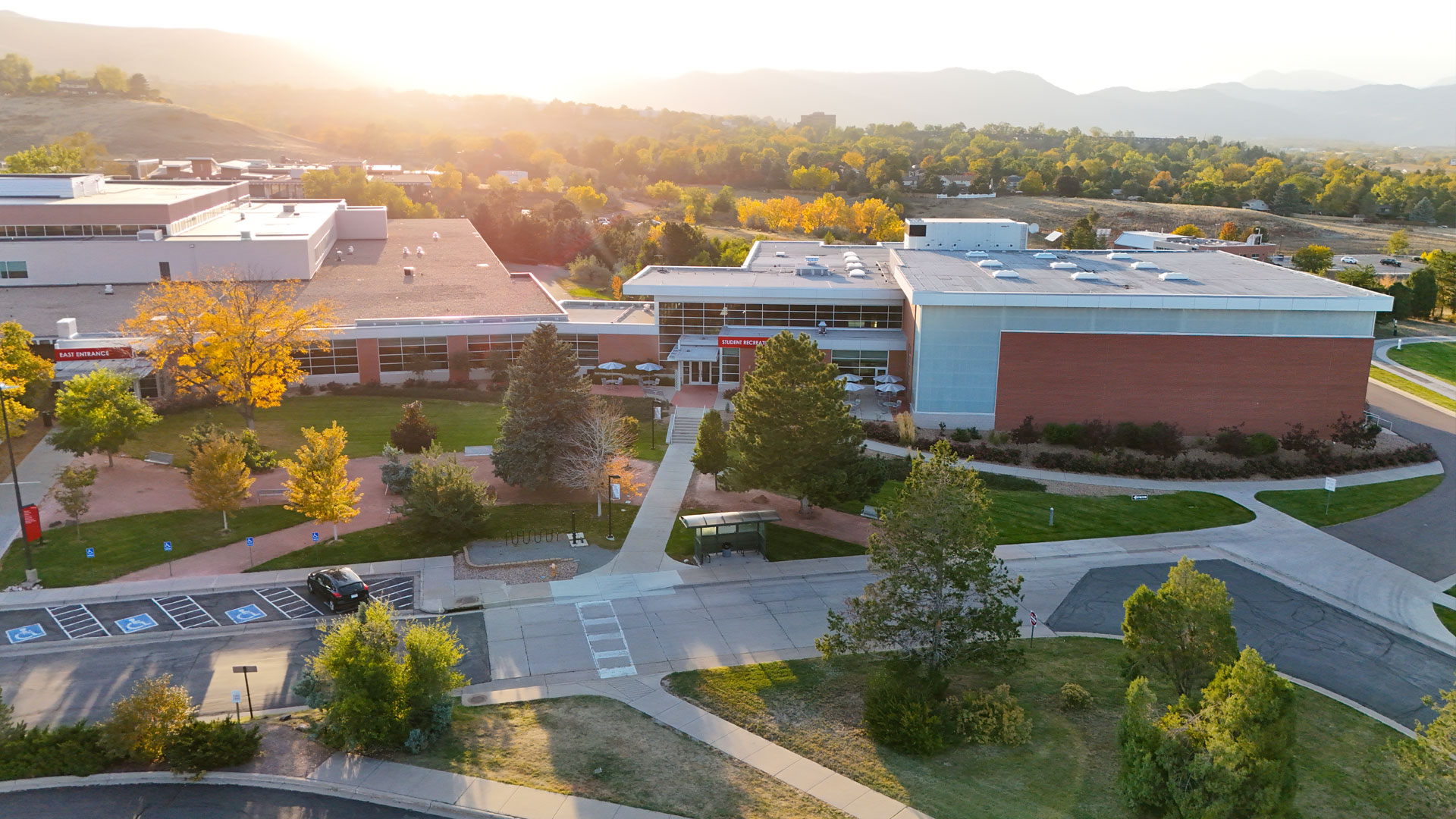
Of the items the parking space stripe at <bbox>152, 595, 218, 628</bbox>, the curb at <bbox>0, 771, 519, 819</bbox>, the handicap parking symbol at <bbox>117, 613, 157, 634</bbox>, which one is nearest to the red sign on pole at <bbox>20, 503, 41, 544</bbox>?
the parking space stripe at <bbox>152, 595, 218, 628</bbox>

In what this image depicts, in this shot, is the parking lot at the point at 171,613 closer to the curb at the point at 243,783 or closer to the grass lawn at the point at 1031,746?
the curb at the point at 243,783

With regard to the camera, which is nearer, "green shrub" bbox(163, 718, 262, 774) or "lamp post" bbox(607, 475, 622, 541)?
"green shrub" bbox(163, 718, 262, 774)

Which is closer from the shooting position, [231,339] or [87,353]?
[231,339]

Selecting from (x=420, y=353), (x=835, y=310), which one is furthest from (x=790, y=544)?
(x=420, y=353)

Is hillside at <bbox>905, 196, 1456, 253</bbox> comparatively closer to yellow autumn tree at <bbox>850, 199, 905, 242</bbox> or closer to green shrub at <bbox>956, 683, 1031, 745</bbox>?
yellow autumn tree at <bbox>850, 199, 905, 242</bbox>

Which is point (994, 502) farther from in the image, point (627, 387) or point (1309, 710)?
point (627, 387)

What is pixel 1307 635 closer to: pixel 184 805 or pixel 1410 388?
pixel 184 805

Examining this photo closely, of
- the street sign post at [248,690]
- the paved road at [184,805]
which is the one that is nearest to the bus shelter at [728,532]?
the street sign post at [248,690]
